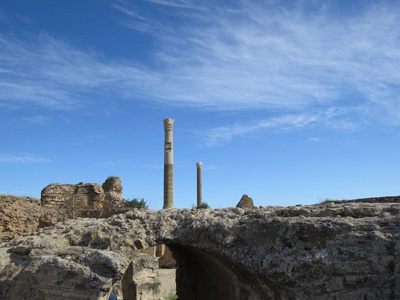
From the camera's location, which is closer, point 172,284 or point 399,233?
point 399,233

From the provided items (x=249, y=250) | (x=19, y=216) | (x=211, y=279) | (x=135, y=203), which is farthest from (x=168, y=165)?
(x=249, y=250)

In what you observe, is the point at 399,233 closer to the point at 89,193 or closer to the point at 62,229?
the point at 62,229

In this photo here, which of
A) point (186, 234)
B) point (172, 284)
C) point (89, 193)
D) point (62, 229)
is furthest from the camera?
point (89, 193)

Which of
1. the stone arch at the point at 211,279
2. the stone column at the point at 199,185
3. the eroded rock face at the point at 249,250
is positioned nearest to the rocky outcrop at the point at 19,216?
the stone arch at the point at 211,279

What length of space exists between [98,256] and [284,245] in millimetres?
2702

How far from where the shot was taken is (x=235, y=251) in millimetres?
6539

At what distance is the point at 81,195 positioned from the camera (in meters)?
24.7

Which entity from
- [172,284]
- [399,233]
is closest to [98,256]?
[399,233]

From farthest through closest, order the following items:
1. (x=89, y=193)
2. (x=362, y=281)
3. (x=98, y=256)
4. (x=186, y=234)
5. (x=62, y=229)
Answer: (x=89, y=193) → (x=62, y=229) → (x=186, y=234) → (x=98, y=256) → (x=362, y=281)

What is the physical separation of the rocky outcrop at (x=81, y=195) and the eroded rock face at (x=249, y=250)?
677 inches

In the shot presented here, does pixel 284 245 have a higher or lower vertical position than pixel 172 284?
higher

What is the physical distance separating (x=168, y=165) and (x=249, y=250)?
Result: 19.1m

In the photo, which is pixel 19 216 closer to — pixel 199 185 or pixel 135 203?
pixel 135 203

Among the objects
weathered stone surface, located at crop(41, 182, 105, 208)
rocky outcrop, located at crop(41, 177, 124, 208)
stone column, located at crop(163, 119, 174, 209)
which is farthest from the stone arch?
weathered stone surface, located at crop(41, 182, 105, 208)
